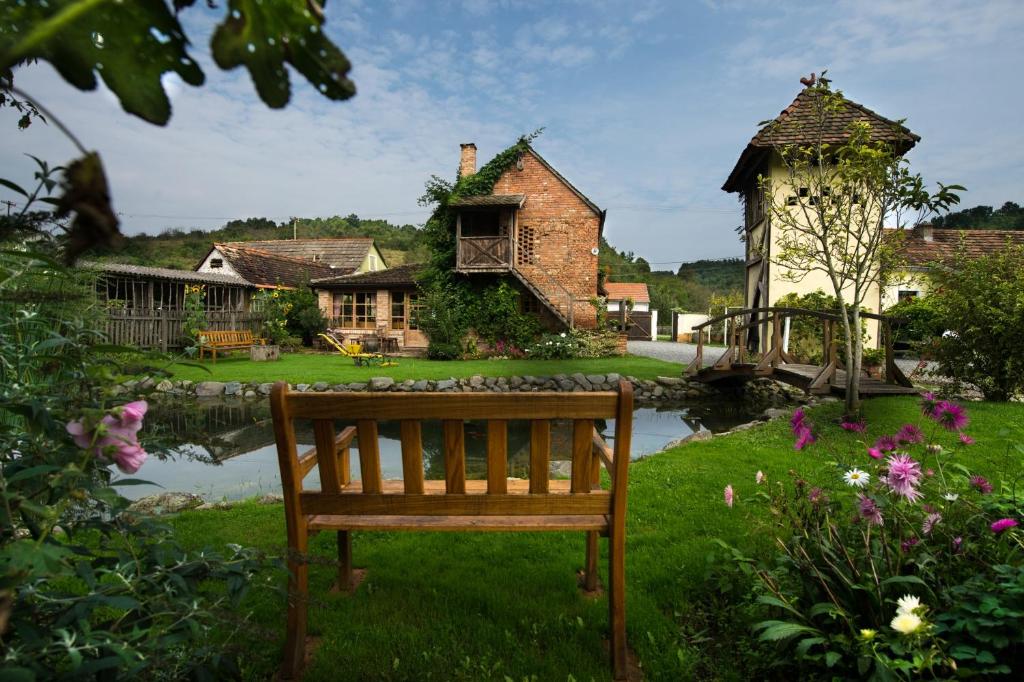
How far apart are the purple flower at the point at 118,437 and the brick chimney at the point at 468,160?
19335 millimetres

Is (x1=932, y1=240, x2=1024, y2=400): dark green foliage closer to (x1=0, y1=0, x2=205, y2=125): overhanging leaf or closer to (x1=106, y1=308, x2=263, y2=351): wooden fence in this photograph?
(x1=0, y1=0, x2=205, y2=125): overhanging leaf

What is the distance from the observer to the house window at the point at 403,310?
2103 centimetres

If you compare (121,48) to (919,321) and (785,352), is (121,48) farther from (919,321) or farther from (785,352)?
(919,321)

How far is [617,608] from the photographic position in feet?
7.02

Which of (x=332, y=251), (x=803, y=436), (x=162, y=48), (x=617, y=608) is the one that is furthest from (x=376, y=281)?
(x=162, y=48)

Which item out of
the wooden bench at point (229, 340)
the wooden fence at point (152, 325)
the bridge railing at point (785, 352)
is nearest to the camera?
the bridge railing at point (785, 352)

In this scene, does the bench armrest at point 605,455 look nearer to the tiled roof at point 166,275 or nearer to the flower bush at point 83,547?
the flower bush at point 83,547

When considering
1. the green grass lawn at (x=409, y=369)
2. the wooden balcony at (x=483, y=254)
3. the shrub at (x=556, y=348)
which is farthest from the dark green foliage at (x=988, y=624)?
the wooden balcony at (x=483, y=254)

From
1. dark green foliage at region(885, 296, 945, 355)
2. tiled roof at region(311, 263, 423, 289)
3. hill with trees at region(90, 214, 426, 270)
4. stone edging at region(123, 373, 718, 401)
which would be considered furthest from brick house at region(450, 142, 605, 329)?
hill with trees at region(90, 214, 426, 270)

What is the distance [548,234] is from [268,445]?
13.3 meters

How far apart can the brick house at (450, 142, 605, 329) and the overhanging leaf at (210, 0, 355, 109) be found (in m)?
18.1

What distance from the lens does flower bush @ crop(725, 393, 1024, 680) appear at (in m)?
1.57

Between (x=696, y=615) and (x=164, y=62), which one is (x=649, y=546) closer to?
(x=696, y=615)

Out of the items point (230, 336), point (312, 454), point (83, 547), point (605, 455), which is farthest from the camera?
point (230, 336)
